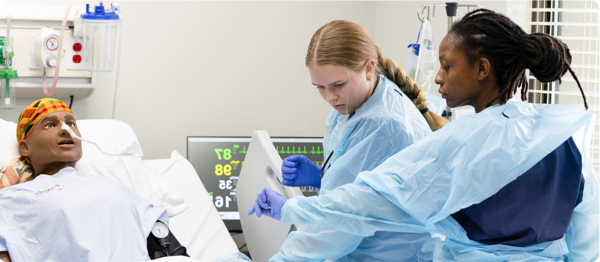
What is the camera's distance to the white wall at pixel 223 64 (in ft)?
7.92

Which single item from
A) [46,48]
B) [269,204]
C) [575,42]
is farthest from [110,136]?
[575,42]

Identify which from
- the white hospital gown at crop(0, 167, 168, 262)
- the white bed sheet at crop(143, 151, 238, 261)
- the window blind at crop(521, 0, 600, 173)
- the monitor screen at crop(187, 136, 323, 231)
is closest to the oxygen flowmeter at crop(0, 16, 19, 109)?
the white hospital gown at crop(0, 167, 168, 262)

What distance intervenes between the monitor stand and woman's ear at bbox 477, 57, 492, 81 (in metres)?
0.76

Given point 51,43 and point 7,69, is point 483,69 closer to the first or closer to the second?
point 51,43

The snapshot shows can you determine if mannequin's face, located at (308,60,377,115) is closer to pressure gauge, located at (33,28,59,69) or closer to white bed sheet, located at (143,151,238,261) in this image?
white bed sheet, located at (143,151,238,261)

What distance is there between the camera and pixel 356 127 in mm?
1367

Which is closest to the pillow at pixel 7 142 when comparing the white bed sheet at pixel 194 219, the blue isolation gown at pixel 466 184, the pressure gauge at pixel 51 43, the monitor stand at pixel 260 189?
the pressure gauge at pixel 51 43

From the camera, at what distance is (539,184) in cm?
98

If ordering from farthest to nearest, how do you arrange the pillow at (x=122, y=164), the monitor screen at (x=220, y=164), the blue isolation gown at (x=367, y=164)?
1. the monitor screen at (x=220, y=164)
2. the pillow at (x=122, y=164)
3. the blue isolation gown at (x=367, y=164)

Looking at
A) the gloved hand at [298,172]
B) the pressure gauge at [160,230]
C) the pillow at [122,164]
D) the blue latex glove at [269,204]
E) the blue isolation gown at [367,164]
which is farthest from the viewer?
the pillow at [122,164]

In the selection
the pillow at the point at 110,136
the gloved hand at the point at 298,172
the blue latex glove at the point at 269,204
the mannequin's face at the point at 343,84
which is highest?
the mannequin's face at the point at 343,84

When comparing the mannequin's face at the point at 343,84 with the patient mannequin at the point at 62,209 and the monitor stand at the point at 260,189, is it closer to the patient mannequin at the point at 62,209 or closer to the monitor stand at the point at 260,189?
the monitor stand at the point at 260,189

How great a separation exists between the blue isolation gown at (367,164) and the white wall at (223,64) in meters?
1.10

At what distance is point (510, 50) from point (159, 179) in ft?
5.01
